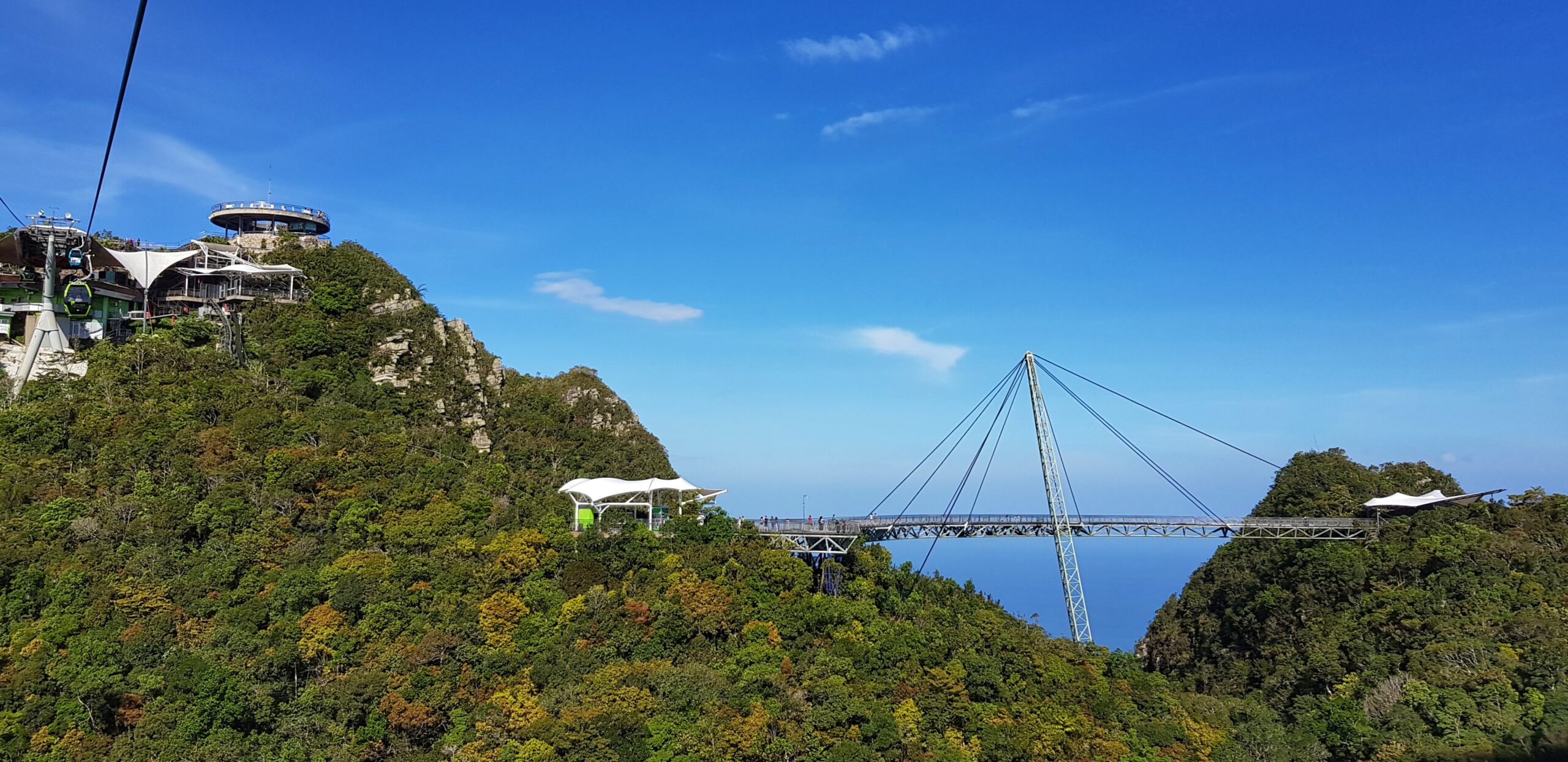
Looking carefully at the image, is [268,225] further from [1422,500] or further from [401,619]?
[1422,500]

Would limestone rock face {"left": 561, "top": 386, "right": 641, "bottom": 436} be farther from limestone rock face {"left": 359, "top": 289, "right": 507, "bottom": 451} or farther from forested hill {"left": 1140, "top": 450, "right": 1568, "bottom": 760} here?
forested hill {"left": 1140, "top": 450, "right": 1568, "bottom": 760}

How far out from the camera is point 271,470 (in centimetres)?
3797

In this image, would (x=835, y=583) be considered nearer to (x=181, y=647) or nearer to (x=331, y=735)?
(x=331, y=735)

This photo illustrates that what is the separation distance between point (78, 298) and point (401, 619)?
22073 millimetres

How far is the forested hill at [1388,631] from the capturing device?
36.2 m

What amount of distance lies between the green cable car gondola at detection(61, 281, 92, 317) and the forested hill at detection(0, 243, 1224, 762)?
227 centimetres

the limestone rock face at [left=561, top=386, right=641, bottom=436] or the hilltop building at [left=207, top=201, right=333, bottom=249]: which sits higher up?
the hilltop building at [left=207, top=201, right=333, bottom=249]

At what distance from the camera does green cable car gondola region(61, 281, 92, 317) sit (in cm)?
4191

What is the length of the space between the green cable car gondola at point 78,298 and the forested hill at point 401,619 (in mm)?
2273

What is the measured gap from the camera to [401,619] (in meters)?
34.0

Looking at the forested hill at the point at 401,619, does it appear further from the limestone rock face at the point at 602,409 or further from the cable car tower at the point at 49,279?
the limestone rock face at the point at 602,409

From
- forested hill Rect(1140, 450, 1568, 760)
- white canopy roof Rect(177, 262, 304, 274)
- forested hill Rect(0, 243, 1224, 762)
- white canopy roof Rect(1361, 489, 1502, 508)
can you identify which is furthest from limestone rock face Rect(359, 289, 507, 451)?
white canopy roof Rect(1361, 489, 1502, 508)

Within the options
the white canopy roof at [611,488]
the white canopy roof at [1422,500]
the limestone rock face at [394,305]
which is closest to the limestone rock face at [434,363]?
the limestone rock face at [394,305]

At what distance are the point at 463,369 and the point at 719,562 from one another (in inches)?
767
